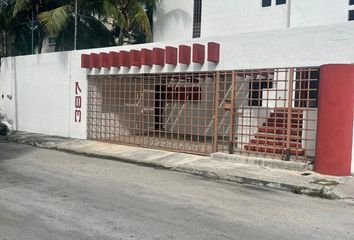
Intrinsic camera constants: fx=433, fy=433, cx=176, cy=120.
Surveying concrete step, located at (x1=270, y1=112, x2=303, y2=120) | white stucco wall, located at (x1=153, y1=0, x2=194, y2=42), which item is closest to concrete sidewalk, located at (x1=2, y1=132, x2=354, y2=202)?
concrete step, located at (x1=270, y1=112, x2=303, y2=120)

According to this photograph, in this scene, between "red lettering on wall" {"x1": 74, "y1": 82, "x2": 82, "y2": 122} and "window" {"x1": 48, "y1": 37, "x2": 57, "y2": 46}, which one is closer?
"red lettering on wall" {"x1": 74, "y1": 82, "x2": 82, "y2": 122}

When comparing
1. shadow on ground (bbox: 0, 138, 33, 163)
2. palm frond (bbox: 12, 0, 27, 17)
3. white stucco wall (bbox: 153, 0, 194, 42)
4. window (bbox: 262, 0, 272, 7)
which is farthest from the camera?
white stucco wall (bbox: 153, 0, 194, 42)

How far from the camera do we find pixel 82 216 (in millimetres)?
6281

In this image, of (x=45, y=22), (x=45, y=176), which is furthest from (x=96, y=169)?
(x=45, y=22)

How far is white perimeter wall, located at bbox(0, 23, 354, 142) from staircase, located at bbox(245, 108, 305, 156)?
55.2 inches

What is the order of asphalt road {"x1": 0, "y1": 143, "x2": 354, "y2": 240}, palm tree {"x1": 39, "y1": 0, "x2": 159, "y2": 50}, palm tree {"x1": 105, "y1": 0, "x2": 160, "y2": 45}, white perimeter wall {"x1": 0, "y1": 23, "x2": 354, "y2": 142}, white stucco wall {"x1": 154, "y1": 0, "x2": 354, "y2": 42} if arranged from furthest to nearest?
palm tree {"x1": 105, "y1": 0, "x2": 160, "y2": 45}
palm tree {"x1": 39, "y1": 0, "x2": 159, "y2": 50}
white stucco wall {"x1": 154, "y1": 0, "x2": 354, "y2": 42}
white perimeter wall {"x1": 0, "y1": 23, "x2": 354, "y2": 142}
asphalt road {"x1": 0, "y1": 143, "x2": 354, "y2": 240}

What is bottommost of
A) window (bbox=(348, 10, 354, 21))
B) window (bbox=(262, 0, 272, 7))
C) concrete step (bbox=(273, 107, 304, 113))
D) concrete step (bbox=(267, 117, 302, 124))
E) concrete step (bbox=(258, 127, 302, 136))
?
concrete step (bbox=(258, 127, 302, 136))

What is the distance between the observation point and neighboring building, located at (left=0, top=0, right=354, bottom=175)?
400 inches

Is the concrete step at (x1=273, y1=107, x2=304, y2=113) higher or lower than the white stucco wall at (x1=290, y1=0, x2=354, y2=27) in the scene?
lower

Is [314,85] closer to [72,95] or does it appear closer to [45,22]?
[72,95]

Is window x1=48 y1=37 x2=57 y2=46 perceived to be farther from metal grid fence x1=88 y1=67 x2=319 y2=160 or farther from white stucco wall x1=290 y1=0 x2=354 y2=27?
white stucco wall x1=290 y1=0 x2=354 y2=27

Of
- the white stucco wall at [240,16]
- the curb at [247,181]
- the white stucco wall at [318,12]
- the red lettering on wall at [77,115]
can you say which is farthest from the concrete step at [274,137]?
the red lettering on wall at [77,115]

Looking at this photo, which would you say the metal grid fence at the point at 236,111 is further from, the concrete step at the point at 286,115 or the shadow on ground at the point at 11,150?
the shadow on ground at the point at 11,150

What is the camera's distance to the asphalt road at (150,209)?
5691mm
